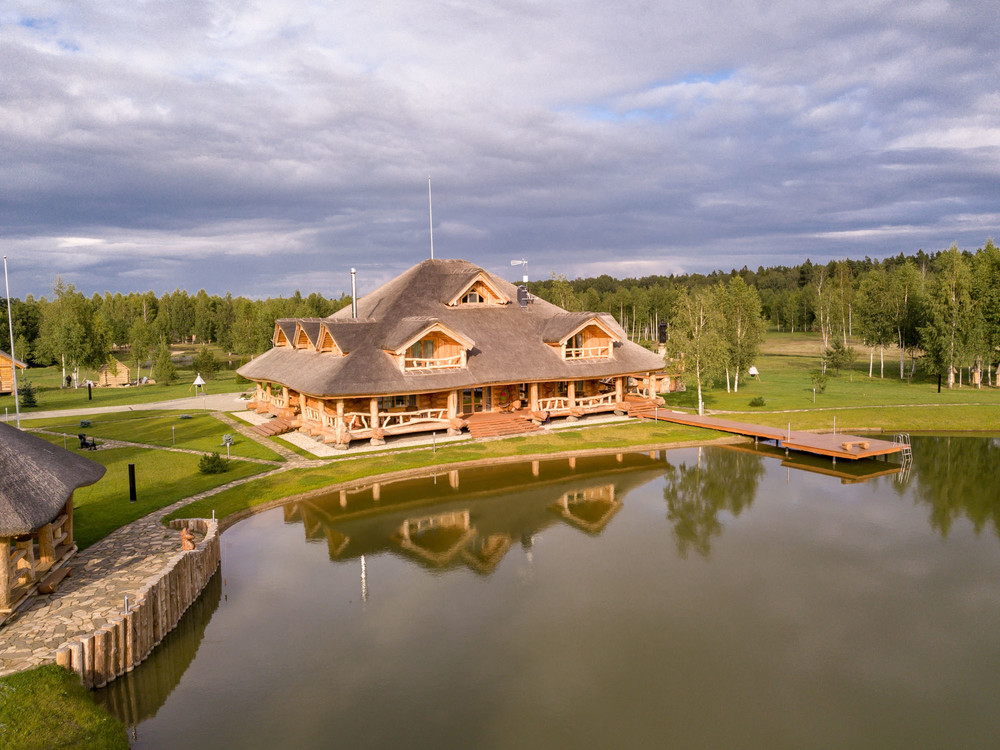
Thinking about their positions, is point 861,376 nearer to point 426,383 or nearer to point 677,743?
point 426,383

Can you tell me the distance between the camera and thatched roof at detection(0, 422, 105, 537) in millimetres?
12922

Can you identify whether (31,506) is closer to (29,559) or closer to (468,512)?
(29,559)

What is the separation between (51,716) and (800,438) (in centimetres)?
3235

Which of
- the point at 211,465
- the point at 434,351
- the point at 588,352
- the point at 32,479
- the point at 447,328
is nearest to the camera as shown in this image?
the point at 32,479

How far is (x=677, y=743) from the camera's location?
10578 mm

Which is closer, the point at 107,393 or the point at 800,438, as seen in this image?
the point at 800,438

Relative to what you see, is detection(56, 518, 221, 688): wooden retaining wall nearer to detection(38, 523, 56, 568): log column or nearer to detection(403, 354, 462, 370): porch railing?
detection(38, 523, 56, 568): log column

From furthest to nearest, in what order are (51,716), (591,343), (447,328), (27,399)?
(27,399) → (591,343) → (447,328) → (51,716)

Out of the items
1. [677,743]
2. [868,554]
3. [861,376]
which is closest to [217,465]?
[677,743]

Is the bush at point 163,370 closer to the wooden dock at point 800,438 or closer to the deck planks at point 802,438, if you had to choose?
the wooden dock at point 800,438

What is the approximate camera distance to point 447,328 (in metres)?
34.8

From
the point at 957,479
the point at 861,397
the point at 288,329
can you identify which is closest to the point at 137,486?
the point at 288,329

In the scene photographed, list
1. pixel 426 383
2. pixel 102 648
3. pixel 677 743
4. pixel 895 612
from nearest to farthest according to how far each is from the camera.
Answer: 1. pixel 677 743
2. pixel 102 648
3. pixel 895 612
4. pixel 426 383

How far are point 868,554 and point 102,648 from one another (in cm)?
2000
